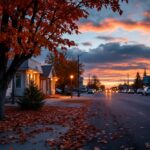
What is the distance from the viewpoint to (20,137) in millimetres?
12367

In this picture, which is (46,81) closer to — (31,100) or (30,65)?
(30,65)

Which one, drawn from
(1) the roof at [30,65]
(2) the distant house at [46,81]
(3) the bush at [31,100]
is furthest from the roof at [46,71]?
(3) the bush at [31,100]

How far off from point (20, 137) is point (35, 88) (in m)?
13.7

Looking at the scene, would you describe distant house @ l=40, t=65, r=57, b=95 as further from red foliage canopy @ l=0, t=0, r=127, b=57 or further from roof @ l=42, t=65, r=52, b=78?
red foliage canopy @ l=0, t=0, r=127, b=57

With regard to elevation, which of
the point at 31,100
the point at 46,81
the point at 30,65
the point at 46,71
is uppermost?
the point at 46,71

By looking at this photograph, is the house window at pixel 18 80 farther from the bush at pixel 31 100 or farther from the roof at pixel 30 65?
the bush at pixel 31 100

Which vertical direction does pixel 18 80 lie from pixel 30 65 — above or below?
below

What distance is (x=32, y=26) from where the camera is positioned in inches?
698

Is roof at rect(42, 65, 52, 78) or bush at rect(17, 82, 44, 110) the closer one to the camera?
bush at rect(17, 82, 44, 110)

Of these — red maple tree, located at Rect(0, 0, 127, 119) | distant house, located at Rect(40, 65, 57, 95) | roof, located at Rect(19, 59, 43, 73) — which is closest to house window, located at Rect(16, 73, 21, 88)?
roof, located at Rect(19, 59, 43, 73)

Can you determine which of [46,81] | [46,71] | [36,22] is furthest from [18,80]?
[36,22]

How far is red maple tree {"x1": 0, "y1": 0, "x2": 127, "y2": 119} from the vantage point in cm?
1672

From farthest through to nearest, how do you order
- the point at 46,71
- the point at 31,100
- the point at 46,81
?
the point at 46,81
the point at 46,71
the point at 31,100

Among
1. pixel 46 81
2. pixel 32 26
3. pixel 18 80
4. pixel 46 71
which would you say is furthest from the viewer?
pixel 46 81
